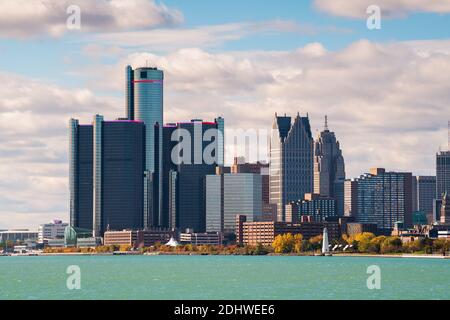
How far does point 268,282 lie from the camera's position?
484 feet

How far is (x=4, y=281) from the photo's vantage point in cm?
15688

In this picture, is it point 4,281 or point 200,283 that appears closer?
point 200,283

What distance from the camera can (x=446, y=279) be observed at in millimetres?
155750

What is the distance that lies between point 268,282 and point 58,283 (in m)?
23.1
